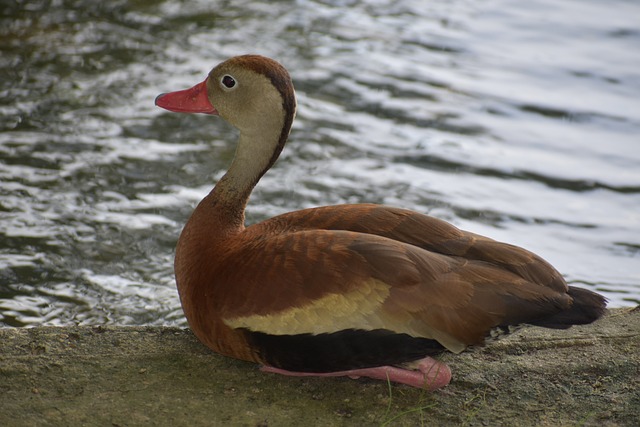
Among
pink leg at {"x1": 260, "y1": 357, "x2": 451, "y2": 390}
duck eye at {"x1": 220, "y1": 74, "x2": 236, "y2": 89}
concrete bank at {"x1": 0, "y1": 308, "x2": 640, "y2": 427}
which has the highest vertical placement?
duck eye at {"x1": 220, "y1": 74, "x2": 236, "y2": 89}

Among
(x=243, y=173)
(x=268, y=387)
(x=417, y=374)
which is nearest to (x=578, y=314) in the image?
(x=417, y=374)

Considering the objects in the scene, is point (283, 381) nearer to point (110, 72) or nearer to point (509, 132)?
point (509, 132)

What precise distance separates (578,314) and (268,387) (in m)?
1.11

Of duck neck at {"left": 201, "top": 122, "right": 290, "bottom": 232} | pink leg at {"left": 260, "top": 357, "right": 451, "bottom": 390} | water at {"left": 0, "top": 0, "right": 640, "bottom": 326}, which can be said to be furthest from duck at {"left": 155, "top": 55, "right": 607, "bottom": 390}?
water at {"left": 0, "top": 0, "right": 640, "bottom": 326}

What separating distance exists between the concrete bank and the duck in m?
0.10

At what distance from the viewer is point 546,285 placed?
326cm

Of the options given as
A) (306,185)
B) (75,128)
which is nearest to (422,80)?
(306,185)

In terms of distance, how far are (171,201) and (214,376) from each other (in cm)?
224

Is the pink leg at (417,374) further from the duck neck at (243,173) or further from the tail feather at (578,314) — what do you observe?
the duck neck at (243,173)

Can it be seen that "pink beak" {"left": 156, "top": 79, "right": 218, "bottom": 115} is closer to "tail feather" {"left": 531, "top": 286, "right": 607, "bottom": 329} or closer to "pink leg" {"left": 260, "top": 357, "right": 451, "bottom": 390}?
"pink leg" {"left": 260, "top": 357, "right": 451, "bottom": 390}

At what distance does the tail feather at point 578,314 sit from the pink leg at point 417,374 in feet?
1.35

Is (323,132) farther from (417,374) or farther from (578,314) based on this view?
(578,314)

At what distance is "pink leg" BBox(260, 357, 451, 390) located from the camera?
3.40 metres

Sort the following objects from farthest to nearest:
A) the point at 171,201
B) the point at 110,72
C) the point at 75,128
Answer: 1. the point at 110,72
2. the point at 75,128
3. the point at 171,201
